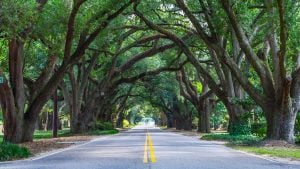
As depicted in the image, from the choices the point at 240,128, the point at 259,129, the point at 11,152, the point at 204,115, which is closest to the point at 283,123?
the point at 240,128

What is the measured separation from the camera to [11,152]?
15.4 m

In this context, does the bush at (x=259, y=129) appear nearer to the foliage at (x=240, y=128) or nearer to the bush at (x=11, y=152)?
the foliage at (x=240, y=128)

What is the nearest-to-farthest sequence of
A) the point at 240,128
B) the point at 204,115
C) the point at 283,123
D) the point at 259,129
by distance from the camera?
1. the point at 283,123
2. the point at 240,128
3. the point at 259,129
4. the point at 204,115

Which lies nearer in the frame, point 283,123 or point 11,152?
point 11,152

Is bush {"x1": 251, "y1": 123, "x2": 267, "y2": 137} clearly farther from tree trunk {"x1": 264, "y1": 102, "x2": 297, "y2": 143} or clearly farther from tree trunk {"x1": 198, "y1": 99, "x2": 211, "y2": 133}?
tree trunk {"x1": 264, "y1": 102, "x2": 297, "y2": 143}

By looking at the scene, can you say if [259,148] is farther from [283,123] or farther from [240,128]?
[240,128]

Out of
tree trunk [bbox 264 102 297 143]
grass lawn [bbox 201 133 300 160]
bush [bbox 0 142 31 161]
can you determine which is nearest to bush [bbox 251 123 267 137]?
grass lawn [bbox 201 133 300 160]

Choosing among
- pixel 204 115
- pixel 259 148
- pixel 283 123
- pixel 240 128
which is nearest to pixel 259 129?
pixel 240 128

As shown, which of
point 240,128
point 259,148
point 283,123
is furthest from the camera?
point 240,128

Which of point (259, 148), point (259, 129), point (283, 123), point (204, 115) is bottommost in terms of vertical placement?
point (259, 148)

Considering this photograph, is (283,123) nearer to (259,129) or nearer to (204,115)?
(259,129)

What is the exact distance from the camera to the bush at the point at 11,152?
15.0 m

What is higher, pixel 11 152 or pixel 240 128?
pixel 240 128

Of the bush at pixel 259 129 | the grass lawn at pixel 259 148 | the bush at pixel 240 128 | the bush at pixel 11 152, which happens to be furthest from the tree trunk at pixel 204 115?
the bush at pixel 11 152
